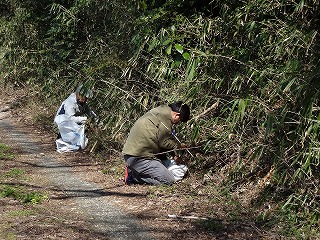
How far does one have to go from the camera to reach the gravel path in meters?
6.42

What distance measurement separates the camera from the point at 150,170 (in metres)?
8.30

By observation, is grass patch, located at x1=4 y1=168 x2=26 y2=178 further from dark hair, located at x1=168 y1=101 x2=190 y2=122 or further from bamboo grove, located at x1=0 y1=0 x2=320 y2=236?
dark hair, located at x1=168 y1=101 x2=190 y2=122

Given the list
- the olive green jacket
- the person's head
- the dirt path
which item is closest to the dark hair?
the olive green jacket

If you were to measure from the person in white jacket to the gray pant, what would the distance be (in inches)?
136

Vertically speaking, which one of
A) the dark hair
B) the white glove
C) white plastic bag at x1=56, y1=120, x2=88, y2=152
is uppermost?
the dark hair

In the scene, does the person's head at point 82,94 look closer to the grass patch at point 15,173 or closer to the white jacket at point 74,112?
the white jacket at point 74,112

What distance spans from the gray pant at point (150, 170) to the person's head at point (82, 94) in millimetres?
3047

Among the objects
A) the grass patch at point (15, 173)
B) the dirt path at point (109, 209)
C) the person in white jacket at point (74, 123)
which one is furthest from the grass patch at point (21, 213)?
the person in white jacket at point (74, 123)

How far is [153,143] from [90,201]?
4.12ft

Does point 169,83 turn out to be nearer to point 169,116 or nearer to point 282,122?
point 169,116

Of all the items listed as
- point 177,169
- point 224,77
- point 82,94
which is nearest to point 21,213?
point 177,169

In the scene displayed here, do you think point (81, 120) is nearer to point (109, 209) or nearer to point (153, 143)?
point (153, 143)

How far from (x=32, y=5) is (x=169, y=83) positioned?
31.5 ft

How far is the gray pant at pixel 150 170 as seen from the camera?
827 centimetres
